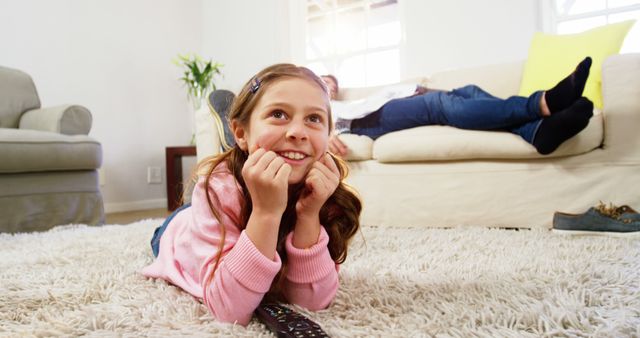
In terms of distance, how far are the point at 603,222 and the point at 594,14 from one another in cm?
192

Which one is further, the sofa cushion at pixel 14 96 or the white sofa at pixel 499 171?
the sofa cushion at pixel 14 96

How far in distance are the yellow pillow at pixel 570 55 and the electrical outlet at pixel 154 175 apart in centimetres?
271

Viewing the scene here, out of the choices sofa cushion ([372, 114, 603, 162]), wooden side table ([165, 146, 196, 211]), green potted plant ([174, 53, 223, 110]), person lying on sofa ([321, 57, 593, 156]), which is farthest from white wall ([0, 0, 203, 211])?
sofa cushion ([372, 114, 603, 162])

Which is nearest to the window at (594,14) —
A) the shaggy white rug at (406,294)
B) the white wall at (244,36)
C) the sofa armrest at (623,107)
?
the sofa armrest at (623,107)

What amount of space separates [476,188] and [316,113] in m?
1.20

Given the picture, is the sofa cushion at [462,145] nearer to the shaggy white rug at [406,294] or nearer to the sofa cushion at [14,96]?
the shaggy white rug at [406,294]

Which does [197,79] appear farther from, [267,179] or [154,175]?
[267,179]

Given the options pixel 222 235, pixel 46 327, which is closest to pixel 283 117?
pixel 222 235

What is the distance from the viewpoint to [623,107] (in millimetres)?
1464

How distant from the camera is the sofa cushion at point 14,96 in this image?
7.35 ft

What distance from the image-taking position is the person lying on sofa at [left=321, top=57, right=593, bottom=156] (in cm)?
135

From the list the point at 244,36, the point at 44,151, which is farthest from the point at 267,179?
the point at 244,36

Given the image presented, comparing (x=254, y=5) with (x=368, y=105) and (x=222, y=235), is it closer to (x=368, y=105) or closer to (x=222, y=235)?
(x=368, y=105)

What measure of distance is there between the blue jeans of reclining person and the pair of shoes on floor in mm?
295
